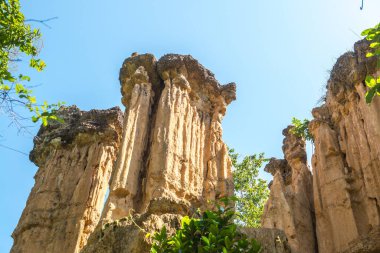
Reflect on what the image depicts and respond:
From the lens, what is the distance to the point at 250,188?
96.0 ft

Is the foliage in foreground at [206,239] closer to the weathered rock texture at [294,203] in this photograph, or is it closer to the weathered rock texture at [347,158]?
the weathered rock texture at [347,158]

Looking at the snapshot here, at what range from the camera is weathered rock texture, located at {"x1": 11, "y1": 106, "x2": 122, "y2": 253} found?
16.4m

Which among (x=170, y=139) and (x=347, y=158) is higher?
(x=347, y=158)

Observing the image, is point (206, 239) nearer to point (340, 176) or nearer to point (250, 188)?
point (340, 176)

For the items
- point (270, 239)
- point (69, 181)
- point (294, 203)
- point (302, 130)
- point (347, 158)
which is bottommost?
point (270, 239)

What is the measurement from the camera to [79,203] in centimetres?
1759

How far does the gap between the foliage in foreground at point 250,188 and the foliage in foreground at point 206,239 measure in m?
20.7

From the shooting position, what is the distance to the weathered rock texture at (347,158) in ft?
48.1

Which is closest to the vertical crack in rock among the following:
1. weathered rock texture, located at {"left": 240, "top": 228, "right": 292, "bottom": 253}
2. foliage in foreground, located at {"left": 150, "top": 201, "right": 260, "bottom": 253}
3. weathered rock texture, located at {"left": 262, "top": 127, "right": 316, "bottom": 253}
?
weathered rock texture, located at {"left": 240, "top": 228, "right": 292, "bottom": 253}

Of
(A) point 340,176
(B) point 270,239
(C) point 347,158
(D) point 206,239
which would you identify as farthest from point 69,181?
(D) point 206,239

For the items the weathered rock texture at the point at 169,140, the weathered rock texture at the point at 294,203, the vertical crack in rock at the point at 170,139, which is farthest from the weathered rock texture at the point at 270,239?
the weathered rock texture at the point at 294,203

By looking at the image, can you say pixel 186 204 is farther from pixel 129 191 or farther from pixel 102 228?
pixel 129 191

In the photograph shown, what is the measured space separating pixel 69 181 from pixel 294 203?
887cm

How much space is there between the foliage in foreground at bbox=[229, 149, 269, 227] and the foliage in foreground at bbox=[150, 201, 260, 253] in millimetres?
20714
